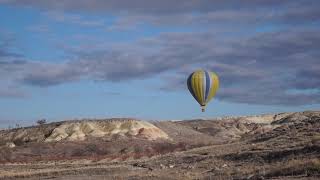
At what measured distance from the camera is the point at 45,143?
380 feet

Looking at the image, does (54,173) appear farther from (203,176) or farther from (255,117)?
(255,117)

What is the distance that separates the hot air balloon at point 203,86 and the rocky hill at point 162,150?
19.8 feet

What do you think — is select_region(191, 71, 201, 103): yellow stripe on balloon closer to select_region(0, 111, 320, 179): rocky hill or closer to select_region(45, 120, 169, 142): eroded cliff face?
select_region(0, 111, 320, 179): rocky hill

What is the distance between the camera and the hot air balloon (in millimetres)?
69812

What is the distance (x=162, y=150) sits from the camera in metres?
101

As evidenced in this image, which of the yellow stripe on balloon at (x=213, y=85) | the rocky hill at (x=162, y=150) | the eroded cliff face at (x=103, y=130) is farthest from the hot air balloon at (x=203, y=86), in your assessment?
the eroded cliff face at (x=103, y=130)

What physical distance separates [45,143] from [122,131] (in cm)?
1924

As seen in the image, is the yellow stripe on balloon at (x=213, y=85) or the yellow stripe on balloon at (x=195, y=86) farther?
the yellow stripe on balloon at (x=213, y=85)

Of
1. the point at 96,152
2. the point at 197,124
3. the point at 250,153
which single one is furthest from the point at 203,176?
the point at 197,124

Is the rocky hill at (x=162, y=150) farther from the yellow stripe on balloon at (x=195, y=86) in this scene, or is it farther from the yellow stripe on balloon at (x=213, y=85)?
the yellow stripe on balloon at (x=195, y=86)

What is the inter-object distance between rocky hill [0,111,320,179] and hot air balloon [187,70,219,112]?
6022 mm

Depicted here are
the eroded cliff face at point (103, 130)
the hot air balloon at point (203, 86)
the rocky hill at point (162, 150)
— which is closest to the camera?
the rocky hill at point (162, 150)

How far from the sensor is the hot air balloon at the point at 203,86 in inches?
2749

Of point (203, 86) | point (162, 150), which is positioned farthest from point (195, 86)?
point (162, 150)
